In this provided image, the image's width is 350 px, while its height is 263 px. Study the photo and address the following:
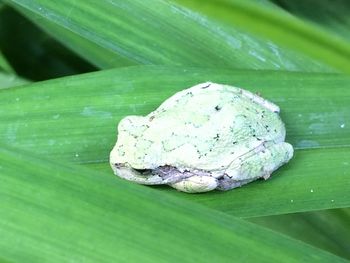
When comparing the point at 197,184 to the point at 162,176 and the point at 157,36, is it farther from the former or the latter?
the point at 157,36

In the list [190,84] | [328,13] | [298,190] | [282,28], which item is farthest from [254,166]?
[328,13]

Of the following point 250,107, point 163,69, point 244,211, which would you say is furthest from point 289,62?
point 244,211

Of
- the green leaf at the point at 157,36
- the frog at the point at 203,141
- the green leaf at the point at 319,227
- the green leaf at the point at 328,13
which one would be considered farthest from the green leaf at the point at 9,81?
the green leaf at the point at 328,13

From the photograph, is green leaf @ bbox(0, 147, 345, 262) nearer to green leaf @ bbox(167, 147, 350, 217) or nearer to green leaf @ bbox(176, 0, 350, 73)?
green leaf @ bbox(167, 147, 350, 217)

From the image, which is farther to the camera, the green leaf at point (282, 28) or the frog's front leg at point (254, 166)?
the green leaf at point (282, 28)

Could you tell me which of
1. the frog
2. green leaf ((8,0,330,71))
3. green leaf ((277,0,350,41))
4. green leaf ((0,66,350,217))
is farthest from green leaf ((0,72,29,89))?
green leaf ((277,0,350,41))

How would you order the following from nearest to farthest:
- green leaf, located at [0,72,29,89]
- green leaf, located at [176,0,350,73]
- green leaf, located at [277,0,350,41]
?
green leaf, located at [176,0,350,73] < green leaf, located at [0,72,29,89] < green leaf, located at [277,0,350,41]

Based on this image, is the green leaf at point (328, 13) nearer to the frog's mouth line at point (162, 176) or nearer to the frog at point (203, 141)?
the frog at point (203, 141)
